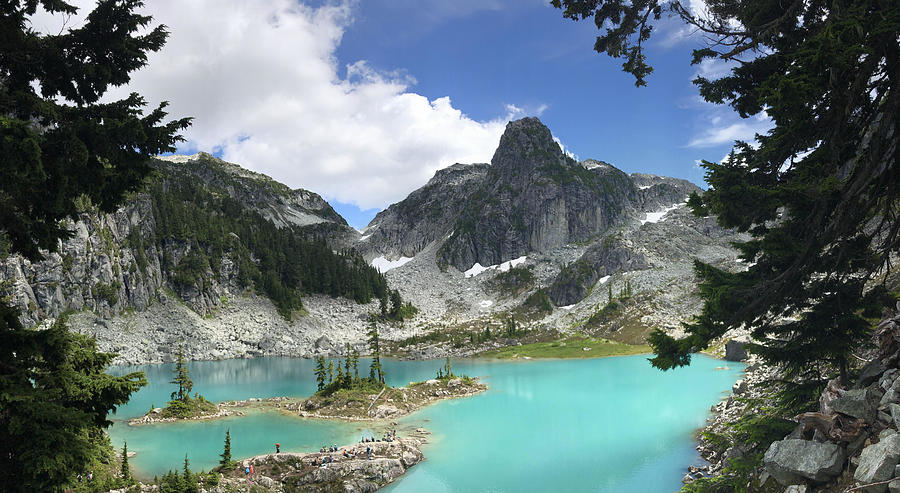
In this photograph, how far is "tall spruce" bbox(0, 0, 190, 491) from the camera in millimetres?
6293

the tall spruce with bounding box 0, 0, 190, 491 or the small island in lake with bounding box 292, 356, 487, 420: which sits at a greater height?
the tall spruce with bounding box 0, 0, 190, 491

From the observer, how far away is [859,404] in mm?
9422

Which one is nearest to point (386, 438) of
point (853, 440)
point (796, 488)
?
point (796, 488)

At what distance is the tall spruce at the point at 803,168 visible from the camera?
9.50 meters

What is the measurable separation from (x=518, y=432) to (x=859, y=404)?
1393 inches

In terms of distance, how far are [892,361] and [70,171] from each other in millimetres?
16840

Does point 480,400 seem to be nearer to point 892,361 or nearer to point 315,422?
point 315,422

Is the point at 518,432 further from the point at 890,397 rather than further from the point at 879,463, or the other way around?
the point at 879,463

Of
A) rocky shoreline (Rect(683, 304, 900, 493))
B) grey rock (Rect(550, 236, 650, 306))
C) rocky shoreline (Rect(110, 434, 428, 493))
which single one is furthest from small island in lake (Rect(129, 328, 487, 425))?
grey rock (Rect(550, 236, 650, 306))

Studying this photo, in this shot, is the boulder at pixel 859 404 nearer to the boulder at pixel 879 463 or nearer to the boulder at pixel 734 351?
the boulder at pixel 879 463

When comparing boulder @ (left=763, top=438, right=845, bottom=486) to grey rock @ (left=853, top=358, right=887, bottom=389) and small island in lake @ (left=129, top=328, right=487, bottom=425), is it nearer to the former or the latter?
grey rock @ (left=853, top=358, right=887, bottom=389)

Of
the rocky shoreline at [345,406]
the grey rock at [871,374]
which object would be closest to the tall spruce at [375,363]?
the rocky shoreline at [345,406]

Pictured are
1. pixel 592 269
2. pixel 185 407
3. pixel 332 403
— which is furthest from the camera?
pixel 592 269

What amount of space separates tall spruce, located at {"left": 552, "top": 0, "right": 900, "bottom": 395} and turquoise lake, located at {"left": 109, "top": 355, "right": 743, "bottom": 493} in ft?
60.9
